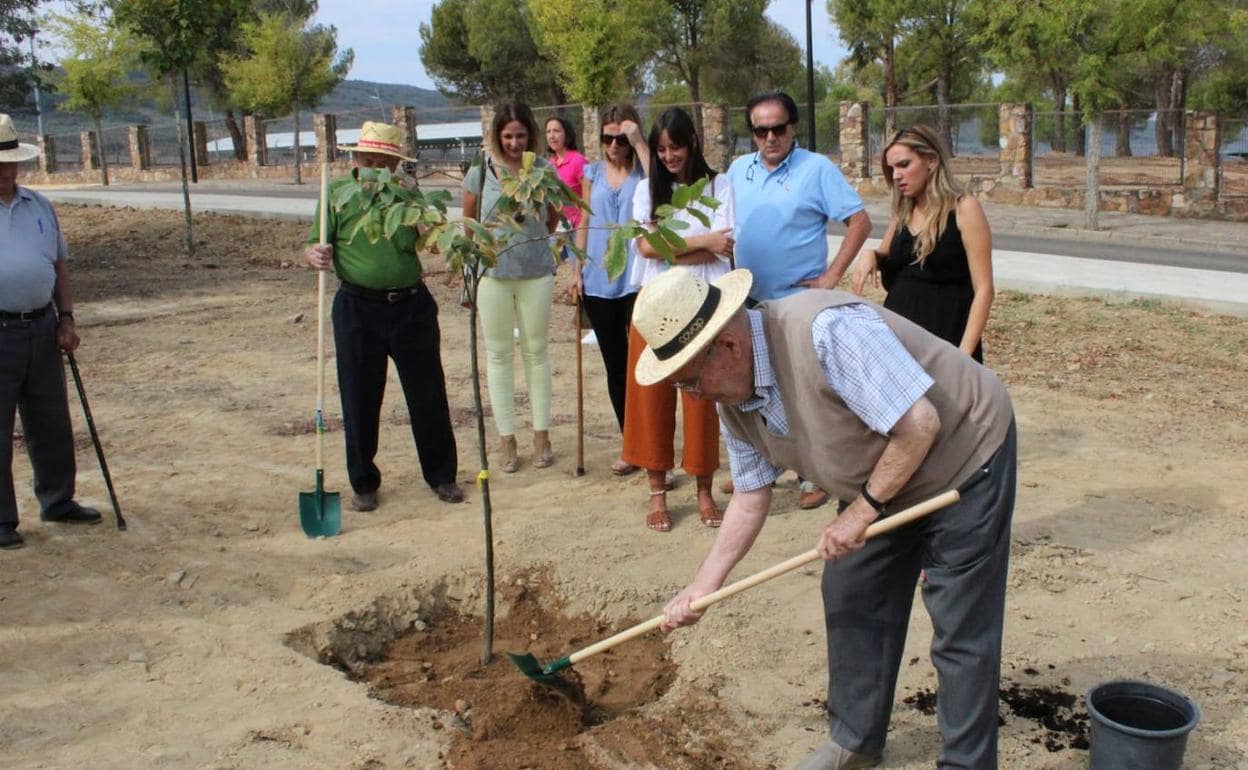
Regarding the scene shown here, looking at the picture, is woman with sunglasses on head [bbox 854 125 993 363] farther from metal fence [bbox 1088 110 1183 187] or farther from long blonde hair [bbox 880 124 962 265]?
metal fence [bbox 1088 110 1183 187]

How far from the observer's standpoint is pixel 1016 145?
2202cm

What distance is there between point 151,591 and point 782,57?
44.0m

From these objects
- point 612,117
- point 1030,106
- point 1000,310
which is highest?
point 1030,106

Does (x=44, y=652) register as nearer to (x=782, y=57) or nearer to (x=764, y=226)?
(x=764, y=226)

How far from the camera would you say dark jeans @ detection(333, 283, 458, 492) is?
18.0ft

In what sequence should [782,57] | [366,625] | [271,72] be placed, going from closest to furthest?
[366,625], [271,72], [782,57]

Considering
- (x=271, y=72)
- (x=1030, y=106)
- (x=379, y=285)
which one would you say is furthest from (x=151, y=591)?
(x=271, y=72)

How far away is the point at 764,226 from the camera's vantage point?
4.95 meters

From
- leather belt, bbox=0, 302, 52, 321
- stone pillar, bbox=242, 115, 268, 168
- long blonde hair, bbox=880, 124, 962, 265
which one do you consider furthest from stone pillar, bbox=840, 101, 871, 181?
leather belt, bbox=0, 302, 52, 321

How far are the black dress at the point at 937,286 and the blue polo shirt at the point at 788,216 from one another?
0.46 meters

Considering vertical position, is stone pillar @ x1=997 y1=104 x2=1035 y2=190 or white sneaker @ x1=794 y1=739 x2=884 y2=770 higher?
stone pillar @ x1=997 y1=104 x2=1035 y2=190

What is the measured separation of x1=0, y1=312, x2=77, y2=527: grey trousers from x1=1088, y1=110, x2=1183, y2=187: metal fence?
19.1 metres

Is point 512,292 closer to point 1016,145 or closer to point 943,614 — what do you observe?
point 943,614

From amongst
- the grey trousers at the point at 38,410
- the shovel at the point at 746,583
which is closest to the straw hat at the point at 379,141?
the grey trousers at the point at 38,410
